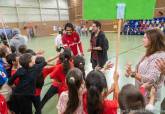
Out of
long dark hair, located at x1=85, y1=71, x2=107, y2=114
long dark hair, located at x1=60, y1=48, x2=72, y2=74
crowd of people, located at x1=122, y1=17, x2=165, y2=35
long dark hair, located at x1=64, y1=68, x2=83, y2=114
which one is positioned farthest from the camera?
crowd of people, located at x1=122, y1=17, x2=165, y2=35

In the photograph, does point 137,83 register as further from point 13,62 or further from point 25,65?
point 13,62

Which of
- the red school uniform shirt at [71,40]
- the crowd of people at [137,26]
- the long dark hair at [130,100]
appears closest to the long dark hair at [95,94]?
the long dark hair at [130,100]

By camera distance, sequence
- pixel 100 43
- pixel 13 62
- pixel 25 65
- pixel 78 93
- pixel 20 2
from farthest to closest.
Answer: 1. pixel 20 2
2. pixel 100 43
3. pixel 13 62
4. pixel 25 65
5. pixel 78 93

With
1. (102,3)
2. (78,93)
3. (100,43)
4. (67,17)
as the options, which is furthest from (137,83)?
(67,17)

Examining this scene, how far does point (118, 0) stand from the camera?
296 centimetres

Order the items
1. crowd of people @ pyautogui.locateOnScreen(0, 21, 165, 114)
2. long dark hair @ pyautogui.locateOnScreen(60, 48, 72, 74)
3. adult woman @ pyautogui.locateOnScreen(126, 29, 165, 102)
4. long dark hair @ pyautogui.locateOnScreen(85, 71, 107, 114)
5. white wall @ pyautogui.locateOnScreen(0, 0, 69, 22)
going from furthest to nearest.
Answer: white wall @ pyautogui.locateOnScreen(0, 0, 69, 22)
long dark hair @ pyautogui.locateOnScreen(60, 48, 72, 74)
adult woman @ pyautogui.locateOnScreen(126, 29, 165, 102)
long dark hair @ pyautogui.locateOnScreen(85, 71, 107, 114)
crowd of people @ pyautogui.locateOnScreen(0, 21, 165, 114)

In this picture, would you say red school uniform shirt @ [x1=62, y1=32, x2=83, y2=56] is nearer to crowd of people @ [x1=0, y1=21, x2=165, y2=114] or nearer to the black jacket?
crowd of people @ [x1=0, y1=21, x2=165, y2=114]

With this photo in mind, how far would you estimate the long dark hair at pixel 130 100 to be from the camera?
141 cm

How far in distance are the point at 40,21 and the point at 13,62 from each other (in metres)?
23.8

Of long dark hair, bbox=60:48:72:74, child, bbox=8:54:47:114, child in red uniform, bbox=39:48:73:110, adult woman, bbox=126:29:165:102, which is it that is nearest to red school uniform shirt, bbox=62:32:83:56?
child in red uniform, bbox=39:48:73:110

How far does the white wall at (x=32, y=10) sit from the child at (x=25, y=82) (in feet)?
68.2

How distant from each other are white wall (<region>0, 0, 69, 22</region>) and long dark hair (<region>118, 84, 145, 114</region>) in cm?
2258

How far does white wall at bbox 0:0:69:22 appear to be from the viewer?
76.2 feet

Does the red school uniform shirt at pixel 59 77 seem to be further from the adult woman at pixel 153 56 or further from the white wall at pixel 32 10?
the white wall at pixel 32 10
